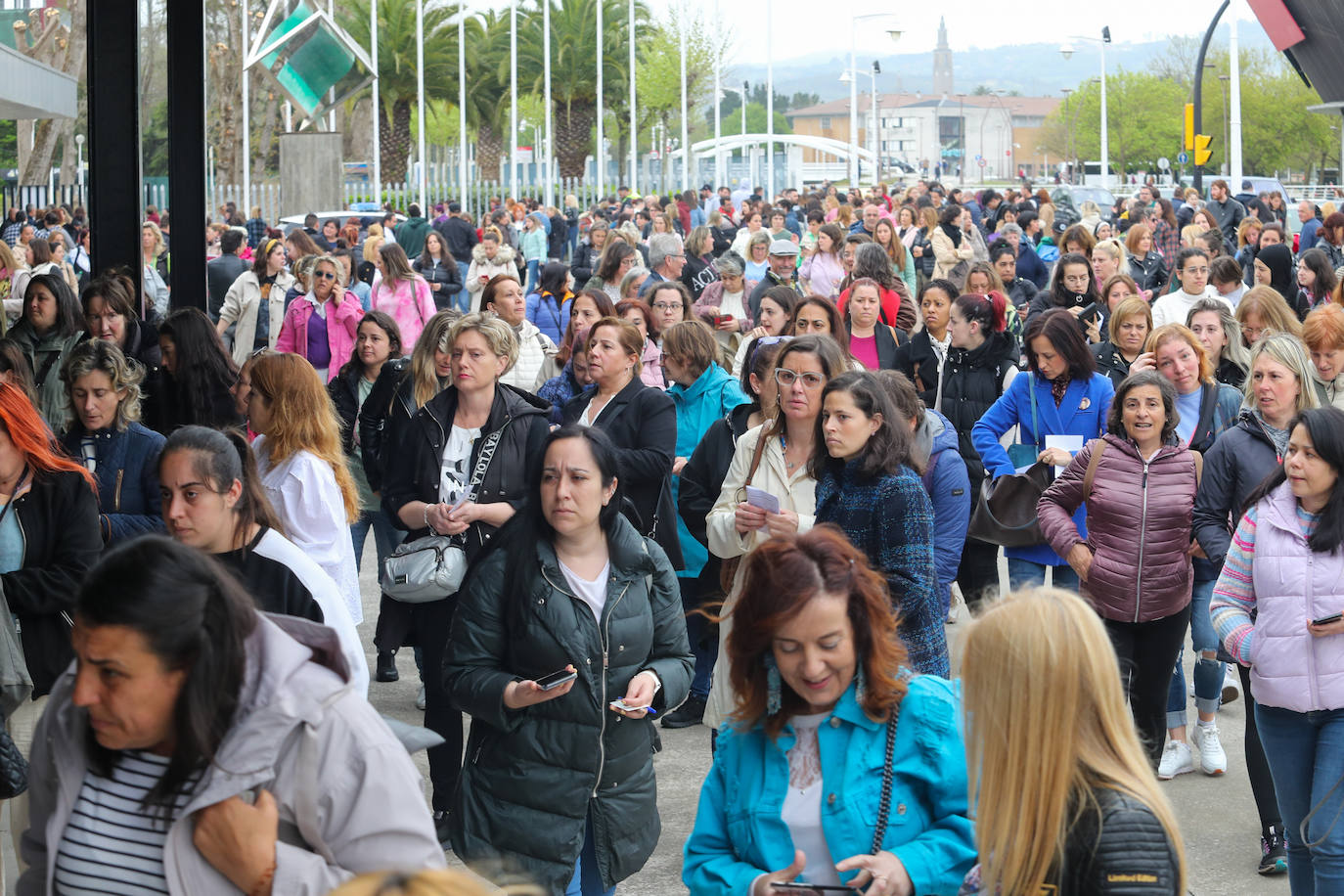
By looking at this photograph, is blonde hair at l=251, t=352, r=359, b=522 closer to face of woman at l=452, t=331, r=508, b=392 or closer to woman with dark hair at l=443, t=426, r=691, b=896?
face of woman at l=452, t=331, r=508, b=392

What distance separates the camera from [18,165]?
57.2 ft

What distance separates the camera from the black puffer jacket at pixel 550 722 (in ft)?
13.6

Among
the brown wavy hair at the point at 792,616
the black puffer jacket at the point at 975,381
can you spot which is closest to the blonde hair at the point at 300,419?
the brown wavy hair at the point at 792,616

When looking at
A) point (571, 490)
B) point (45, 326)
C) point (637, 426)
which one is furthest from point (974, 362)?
point (45, 326)

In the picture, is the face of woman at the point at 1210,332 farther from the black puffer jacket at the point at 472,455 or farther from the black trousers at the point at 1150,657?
the black puffer jacket at the point at 472,455

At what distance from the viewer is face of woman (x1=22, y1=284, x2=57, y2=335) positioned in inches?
352

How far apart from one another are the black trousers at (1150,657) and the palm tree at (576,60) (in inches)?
2043

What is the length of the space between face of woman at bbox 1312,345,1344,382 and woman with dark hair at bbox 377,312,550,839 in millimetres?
3458

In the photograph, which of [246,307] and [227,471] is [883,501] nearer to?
[227,471]

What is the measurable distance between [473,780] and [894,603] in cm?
138

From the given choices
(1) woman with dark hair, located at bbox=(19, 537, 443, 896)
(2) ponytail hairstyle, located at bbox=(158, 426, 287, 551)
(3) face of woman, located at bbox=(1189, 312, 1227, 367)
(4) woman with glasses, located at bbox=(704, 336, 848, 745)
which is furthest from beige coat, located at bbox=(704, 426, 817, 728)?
(3) face of woman, located at bbox=(1189, 312, 1227, 367)

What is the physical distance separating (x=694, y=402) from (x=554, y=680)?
3739mm

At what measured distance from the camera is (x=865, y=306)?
9531mm

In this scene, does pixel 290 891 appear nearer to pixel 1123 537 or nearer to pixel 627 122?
pixel 1123 537
